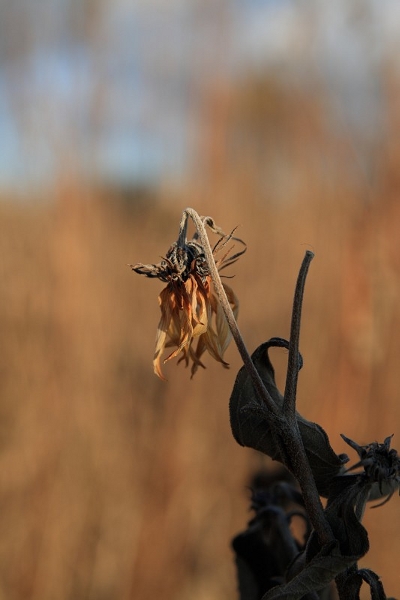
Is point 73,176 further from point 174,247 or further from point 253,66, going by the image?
point 174,247

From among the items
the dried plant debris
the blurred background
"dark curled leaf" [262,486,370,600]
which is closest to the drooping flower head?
the dried plant debris

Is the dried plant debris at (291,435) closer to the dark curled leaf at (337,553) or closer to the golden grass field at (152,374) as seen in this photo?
the dark curled leaf at (337,553)

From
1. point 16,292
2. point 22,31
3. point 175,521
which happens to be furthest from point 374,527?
point 22,31

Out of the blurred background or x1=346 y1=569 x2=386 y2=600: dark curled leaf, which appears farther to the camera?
the blurred background

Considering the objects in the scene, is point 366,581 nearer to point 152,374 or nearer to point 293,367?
point 293,367

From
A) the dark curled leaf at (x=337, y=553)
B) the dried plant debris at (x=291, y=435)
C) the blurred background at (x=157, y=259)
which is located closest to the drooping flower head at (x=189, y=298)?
the dried plant debris at (x=291, y=435)

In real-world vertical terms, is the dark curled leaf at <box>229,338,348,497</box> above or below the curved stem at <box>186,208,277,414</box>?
below

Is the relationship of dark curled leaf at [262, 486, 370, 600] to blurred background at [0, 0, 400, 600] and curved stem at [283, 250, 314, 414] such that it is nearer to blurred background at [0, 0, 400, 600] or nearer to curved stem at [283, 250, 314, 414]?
curved stem at [283, 250, 314, 414]

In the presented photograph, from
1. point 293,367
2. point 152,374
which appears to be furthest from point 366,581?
point 152,374
